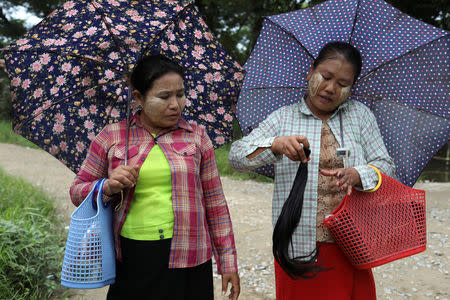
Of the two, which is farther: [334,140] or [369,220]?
[334,140]

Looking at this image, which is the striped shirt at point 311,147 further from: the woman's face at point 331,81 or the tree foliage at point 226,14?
the tree foliage at point 226,14

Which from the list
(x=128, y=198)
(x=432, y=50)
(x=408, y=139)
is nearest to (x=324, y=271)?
(x=408, y=139)

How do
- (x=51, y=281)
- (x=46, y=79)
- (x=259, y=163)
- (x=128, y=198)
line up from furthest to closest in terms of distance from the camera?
(x=51, y=281) < (x=46, y=79) < (x=259, y=163) < (x=128, y=198)

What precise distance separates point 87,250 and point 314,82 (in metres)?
1.23

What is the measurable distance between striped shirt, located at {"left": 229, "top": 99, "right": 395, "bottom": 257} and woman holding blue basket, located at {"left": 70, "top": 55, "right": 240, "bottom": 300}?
0.27m

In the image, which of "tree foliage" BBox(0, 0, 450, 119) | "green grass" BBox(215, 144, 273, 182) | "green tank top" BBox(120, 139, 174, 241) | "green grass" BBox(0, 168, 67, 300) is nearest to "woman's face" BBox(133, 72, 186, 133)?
"green tank top" BBox(120, 139, 174, 241)

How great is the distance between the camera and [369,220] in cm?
180

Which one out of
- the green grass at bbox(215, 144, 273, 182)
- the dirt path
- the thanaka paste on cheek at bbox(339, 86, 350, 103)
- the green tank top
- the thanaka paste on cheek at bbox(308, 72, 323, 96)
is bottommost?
the dirt path

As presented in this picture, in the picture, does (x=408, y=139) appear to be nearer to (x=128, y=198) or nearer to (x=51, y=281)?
(x=128, y=198)

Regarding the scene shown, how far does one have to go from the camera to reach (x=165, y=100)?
1734 millimetres

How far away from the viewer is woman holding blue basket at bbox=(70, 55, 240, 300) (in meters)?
1.69

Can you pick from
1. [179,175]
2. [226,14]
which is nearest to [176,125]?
[179,175]

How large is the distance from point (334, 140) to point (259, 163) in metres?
0.41

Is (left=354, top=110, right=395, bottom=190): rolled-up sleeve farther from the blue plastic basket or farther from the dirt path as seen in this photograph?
the dirt path
